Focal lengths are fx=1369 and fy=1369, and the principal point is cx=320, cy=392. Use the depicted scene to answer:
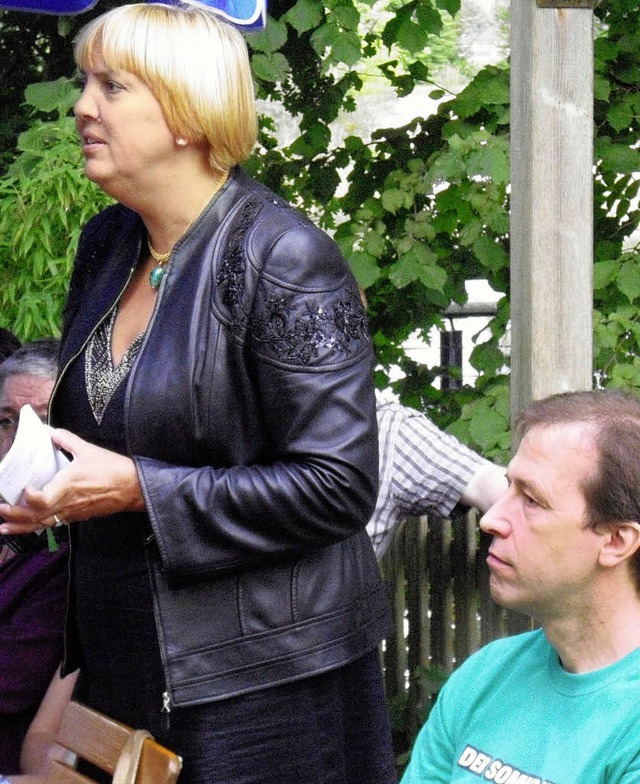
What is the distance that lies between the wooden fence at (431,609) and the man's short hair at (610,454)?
2.01 metres

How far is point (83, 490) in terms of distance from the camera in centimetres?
191

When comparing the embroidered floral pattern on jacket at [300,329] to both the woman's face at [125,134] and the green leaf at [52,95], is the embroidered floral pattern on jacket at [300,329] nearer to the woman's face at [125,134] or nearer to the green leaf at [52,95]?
the woman's face at [125,134]

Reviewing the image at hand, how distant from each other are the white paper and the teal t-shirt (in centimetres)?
65

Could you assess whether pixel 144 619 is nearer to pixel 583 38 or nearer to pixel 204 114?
pixel 204 114

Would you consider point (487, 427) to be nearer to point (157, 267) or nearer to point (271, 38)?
point (271, 38)

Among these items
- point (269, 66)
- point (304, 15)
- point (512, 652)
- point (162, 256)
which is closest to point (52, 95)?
point (269, 66)

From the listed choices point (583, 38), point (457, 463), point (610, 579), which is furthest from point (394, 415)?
point (610, 579)

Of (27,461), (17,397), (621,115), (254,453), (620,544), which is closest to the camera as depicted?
(620,544)

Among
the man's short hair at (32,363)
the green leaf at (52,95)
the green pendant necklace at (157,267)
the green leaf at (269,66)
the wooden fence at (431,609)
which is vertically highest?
the green leaf at (269,66)

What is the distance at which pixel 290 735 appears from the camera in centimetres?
202

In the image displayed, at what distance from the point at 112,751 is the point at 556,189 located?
1365 mm

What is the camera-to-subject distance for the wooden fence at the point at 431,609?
3.93 m

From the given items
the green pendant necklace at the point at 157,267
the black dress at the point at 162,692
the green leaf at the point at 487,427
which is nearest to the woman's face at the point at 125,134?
the green pendant necklace at the point at 157,267

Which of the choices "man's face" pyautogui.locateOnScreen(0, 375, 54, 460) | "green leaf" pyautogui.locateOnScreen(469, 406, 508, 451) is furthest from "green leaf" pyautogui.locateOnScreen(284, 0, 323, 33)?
"man's face" pyautogui.locateOnScreen(0, 375, 54, 460)
